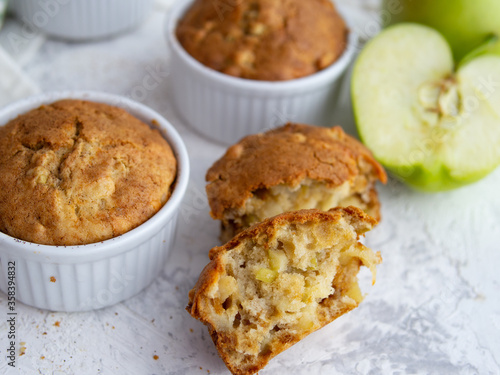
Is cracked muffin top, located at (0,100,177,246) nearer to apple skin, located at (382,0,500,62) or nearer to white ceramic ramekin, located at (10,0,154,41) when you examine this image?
white ceramic ramekin, located at (10,0,154,41)

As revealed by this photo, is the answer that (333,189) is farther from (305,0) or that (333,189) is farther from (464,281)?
(305,0)

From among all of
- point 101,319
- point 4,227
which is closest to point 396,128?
point 101,319

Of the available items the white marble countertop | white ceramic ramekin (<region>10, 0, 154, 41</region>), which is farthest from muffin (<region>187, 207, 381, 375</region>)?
white ceramic ramekin (<region>10, 0, 154, 41</region>)

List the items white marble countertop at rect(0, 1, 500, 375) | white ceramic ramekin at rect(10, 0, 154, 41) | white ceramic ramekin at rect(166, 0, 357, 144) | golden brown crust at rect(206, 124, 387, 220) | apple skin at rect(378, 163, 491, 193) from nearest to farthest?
white marble countertop at rect(0, 1, 500, 375)
golden brown crust at rect(206, 124, 387, 220)
apple skin at rect(378, 163, 491, 193)
white ceramic ramekin at rect(166, 0, 357, 144)
white ceramic ramekin at rect(10, 0, 154, 41)

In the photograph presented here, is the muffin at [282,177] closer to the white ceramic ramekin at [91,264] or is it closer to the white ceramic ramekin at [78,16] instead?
the white ceramic ramekin at [91,264]

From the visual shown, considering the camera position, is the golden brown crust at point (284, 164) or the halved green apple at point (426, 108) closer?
the golden brown crust at point (284, 164)

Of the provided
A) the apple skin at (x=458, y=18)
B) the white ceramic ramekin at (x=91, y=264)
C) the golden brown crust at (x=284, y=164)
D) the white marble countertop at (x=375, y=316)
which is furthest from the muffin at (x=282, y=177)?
the apple skin at (x=458, y=18)
